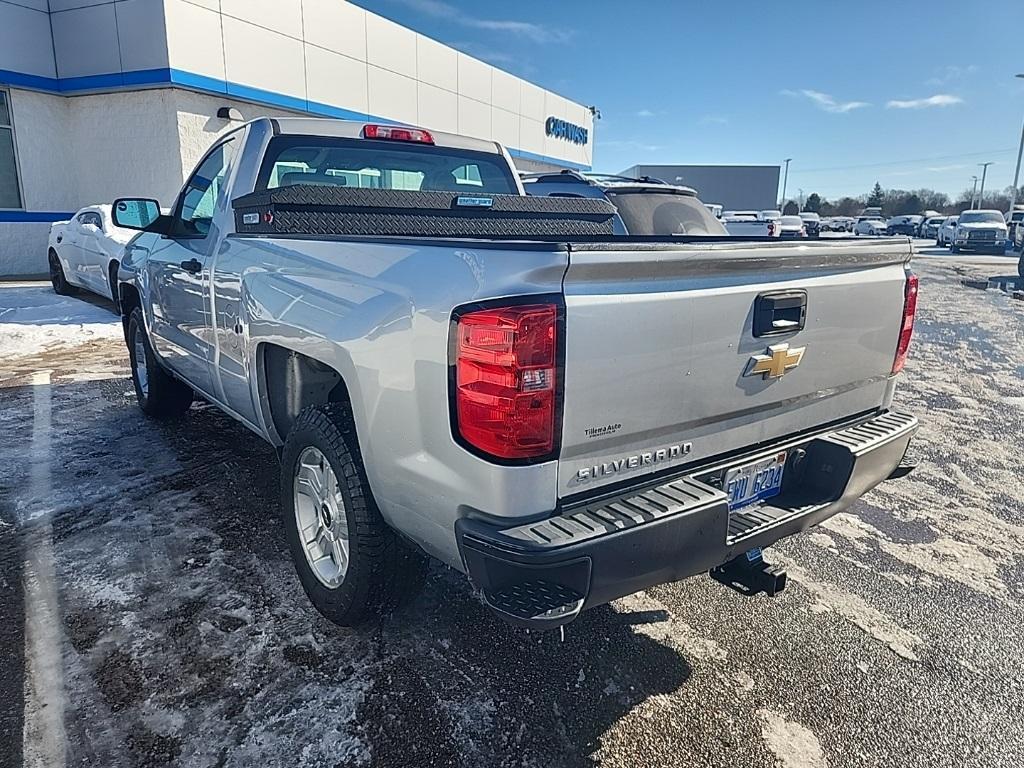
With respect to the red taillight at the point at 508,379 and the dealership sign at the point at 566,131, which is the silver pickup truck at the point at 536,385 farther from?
the dealership sign at the point at 566,131

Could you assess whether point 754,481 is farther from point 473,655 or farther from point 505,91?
point 505,91

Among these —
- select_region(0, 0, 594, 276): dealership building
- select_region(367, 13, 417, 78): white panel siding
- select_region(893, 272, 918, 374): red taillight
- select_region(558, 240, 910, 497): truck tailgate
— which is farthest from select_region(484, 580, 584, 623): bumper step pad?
select_region(367, 13, 417, 78): white panel siding

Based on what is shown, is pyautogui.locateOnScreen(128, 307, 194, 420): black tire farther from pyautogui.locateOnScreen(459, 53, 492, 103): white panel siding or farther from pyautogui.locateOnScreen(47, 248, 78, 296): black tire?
pyautogui.locateOnScreen(459, 53, 492, 103): white panel siding

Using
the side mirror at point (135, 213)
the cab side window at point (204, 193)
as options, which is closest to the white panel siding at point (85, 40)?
the side mirror at point (135, 213)

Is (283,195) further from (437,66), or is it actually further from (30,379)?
(437,66)

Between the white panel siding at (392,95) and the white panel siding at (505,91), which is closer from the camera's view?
the white panel siding at (392,95)

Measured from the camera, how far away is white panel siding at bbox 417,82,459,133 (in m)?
21.2

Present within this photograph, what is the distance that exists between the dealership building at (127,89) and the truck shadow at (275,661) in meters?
13.1

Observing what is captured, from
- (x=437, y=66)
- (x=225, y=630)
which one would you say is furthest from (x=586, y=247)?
(x=437, y=66)

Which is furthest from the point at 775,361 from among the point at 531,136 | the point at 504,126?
the point at 531,136

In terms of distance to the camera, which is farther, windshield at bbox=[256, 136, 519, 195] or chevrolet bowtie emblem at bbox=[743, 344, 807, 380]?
windshield at bbox=[256, 136, 519, 195]

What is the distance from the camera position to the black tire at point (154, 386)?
528cm

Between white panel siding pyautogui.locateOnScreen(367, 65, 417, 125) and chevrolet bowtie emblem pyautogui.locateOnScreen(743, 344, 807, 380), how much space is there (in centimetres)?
1897

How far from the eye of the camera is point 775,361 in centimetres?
250
